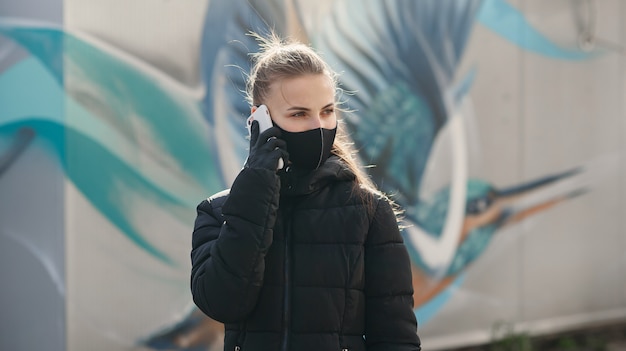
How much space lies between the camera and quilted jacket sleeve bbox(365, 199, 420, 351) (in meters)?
2.45

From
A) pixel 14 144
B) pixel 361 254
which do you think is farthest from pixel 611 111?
pixel 361 254

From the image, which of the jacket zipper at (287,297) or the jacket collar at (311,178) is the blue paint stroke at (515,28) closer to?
the jacket collar at (311,178)

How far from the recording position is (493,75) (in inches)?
253

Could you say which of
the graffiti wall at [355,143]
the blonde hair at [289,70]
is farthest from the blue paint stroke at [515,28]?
the blonde hair at [289,70]

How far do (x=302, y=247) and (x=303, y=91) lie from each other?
0.43 metres

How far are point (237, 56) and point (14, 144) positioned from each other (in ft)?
4.26

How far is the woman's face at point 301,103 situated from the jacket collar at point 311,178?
117 millimetres

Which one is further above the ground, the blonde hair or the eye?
the blonde hair

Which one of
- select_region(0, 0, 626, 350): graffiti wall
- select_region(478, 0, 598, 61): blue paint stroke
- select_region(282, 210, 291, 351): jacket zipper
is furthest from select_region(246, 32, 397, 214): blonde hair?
select_region(478, 0, 598, 61): blue paint stroke

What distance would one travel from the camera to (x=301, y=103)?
2514 millimetres

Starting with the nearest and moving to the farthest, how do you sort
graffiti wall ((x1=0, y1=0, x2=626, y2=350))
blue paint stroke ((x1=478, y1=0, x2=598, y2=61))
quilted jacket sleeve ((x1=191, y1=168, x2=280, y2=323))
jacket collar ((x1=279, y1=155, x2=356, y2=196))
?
quilted jacket sleeve ((x1=191, y1=168, x2=280, y2=323))
jacket collar ((x1=279, y1=155, x2=356, y2=196))
graffiti wall ((x1=0, y1=0, x2=626, y2=350))
blue paint stroke ((x1=478, y1=0, x2=598, y2=61))

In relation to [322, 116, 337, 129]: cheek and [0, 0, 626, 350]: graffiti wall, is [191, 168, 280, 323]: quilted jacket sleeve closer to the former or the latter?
[322, 116, 337, 129]: cheek

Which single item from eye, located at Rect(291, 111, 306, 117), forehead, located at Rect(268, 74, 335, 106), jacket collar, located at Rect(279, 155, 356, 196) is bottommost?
jacket collar, located at Rect(279, 155, 356, 196)

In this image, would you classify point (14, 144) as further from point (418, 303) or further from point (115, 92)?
point (418, 303)
